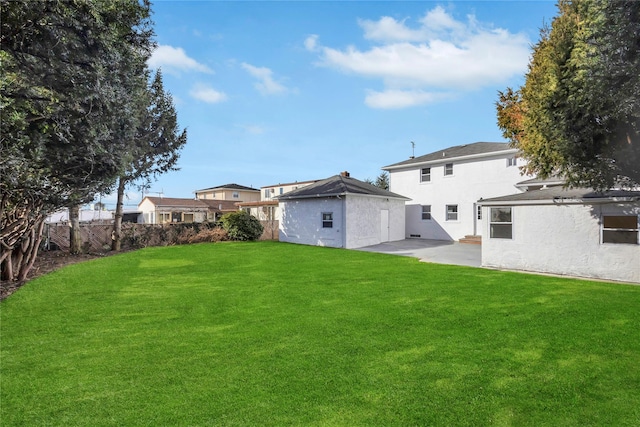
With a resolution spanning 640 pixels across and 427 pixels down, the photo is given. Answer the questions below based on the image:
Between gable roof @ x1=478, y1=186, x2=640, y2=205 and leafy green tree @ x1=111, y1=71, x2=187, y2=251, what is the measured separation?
18.4m

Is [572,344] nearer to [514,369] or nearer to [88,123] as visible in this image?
[514,369]

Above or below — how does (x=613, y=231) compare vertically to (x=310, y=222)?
below

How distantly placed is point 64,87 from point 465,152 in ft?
73.4

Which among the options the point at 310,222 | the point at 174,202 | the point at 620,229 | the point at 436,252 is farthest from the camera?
the point at 174,202

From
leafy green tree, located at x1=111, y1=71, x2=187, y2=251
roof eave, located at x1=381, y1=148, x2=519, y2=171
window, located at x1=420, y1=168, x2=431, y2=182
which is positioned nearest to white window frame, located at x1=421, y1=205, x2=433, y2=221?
window, located at x1=420, y1=168, x2=431, y2=182

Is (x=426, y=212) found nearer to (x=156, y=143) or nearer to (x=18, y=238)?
(x=156, y=143)

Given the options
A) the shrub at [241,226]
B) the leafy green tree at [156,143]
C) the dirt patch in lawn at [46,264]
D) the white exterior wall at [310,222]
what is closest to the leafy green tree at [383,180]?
the white exterior wall at [310,222]

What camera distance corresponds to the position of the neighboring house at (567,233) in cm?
1048

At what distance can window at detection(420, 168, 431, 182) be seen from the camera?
2424cm

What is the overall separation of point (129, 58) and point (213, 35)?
19.9 feet

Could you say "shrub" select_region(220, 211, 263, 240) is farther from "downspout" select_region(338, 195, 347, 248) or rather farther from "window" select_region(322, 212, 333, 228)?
"downspout" select_region(338, 195, 347, 248)

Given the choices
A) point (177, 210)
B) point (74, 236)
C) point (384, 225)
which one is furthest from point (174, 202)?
point (384, 225)

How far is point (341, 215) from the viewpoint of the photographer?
19828 mm

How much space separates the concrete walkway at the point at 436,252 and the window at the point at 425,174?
4862 millimetres
